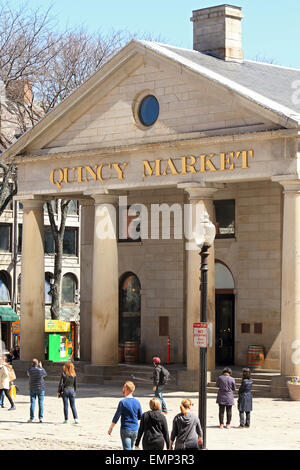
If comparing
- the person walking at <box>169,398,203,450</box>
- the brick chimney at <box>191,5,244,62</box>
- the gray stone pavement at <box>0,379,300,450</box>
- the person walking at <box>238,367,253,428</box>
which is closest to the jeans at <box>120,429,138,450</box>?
the person walking at <box>169,398,203,450</box>

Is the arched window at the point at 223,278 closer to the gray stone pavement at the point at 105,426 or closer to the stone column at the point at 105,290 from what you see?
the stone column at the point at 105,290

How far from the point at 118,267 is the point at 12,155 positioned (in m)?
6.56

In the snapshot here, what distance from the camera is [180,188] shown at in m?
42.1

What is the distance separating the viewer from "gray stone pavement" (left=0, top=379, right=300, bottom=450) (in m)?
26.5

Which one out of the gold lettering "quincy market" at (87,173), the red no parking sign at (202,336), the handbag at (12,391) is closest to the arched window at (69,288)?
the gold lettering "quincy market" at (87,173)

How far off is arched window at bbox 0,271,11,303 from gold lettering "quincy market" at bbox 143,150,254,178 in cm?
3455

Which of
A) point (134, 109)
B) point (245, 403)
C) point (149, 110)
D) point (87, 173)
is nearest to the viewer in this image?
point (245, 403)

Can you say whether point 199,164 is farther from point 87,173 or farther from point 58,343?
point 58,343

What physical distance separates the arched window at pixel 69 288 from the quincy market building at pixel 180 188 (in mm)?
30438

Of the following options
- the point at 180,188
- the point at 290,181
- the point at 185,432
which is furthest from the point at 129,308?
the point at 185,432

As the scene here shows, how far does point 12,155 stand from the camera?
151 feet

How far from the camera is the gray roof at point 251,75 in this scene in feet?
132

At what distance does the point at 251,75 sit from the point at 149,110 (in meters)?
4.48
